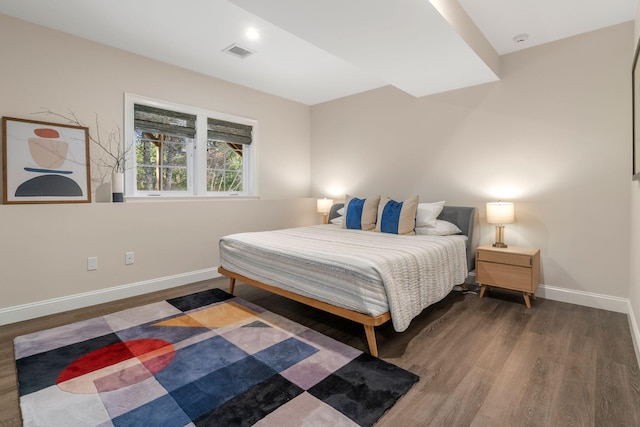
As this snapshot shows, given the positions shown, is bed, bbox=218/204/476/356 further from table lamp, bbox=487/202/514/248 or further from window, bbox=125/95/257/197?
window, bbox=125/95/257/197

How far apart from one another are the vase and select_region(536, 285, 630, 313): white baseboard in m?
4.41

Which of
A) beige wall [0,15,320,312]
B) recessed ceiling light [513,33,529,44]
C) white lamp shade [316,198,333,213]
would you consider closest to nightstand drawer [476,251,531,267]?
recessed ceiling light [513,33,529,44]

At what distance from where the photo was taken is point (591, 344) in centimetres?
224

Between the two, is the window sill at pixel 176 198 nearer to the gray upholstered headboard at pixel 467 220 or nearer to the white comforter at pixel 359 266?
the white comforter at pixel 359 266

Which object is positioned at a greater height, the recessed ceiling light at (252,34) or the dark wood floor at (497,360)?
the recessed ceiling light at (252,34)

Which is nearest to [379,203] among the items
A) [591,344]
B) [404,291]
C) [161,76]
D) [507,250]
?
[507,250]

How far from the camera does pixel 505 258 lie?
302cm

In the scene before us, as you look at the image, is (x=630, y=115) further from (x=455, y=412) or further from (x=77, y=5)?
(x=77, y=5)

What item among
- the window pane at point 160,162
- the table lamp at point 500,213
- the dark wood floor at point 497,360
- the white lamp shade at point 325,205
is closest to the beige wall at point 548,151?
the table lamp at point 500,213

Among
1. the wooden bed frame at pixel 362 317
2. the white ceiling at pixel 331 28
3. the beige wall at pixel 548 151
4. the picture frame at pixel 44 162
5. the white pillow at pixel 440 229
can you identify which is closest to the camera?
the wooden bed frame at pixel 362 317

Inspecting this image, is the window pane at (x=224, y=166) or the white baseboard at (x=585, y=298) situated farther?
the window pane at (x=224, y=166)

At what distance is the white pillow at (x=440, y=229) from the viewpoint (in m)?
3.37

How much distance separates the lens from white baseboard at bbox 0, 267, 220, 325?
2656 millimetres

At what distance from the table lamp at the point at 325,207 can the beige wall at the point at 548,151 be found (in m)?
1.06
